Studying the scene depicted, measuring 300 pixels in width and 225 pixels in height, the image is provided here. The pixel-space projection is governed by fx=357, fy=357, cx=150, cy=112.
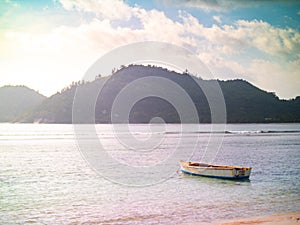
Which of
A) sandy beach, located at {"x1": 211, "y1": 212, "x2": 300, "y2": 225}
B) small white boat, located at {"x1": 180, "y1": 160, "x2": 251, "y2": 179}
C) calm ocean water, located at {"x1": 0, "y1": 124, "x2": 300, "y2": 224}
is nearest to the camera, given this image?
sandy beach, located at {"x1": 211, "y1": 212, "x2": 300, "y2": 225}

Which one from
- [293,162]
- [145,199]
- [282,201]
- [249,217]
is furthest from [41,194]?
[293,162]

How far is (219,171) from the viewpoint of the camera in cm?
4222

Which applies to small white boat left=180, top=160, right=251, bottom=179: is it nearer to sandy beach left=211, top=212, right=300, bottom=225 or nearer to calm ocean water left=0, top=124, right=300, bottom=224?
calm ocean water left=0, top=124, right=300, bottom=224

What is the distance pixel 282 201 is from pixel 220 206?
5.69 meters

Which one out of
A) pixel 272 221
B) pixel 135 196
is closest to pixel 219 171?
pixel 135 196

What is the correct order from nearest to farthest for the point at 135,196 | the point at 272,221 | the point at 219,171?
the point at 272,221, the point at 135,196, the point at 219,171

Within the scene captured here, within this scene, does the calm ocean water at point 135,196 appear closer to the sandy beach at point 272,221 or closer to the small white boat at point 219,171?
the small white boat at point 219,171

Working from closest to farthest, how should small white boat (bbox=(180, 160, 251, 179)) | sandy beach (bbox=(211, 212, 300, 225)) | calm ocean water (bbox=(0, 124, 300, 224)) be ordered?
sandy beach (bbox=(211, 212, 300, 225)) → calm ocean water (bbox=(0, 124, 300, 224)) → small white boat (bbox=(180, 160, 251, 179))

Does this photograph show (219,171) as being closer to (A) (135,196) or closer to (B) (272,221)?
(A) (135,196)

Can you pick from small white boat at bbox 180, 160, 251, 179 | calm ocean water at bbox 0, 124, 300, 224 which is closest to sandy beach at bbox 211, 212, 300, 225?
calm ocean water at bbox 0, 124, 300, 224

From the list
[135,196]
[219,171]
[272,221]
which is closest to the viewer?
[272,221]

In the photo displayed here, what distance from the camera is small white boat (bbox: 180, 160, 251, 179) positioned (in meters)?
40.8

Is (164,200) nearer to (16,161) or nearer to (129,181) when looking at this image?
(129,181)

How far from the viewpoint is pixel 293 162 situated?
58.8 meters
